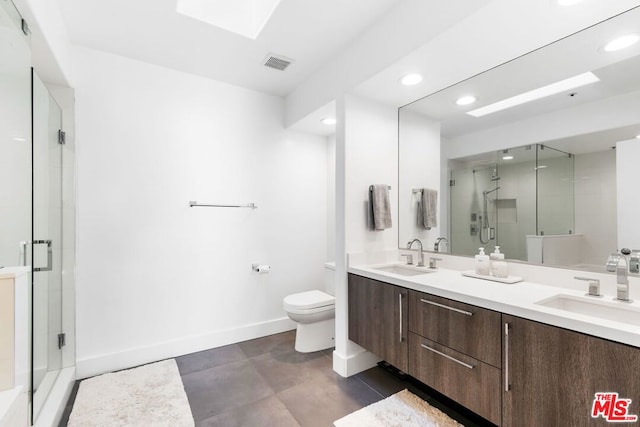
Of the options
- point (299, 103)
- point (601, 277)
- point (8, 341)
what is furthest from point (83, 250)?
point (601, 277)

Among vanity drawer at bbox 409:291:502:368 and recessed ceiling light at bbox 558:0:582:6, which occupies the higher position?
recessed ceiling light at bbox 558:0:582:6

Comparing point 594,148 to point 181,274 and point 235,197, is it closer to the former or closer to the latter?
point 235,197

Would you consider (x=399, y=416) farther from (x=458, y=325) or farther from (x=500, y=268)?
(x=500, y=268)

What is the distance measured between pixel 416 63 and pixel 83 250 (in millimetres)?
2760

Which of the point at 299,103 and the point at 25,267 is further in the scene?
the point at 299,103

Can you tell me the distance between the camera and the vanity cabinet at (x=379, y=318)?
1.88m

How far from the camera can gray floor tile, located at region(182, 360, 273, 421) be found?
1881 mm

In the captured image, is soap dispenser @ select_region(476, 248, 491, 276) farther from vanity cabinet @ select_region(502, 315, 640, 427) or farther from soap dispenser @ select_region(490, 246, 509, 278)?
vanity cabinet @ select_region(502, 315, 640, 427)

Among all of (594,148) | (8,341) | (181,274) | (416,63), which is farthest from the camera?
(181,274)

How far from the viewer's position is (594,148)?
5.38ft

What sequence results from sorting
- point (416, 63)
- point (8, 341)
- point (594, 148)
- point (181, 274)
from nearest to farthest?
point (8, 341) < point (594, 148) < point (416, 63) < point (181, 274)

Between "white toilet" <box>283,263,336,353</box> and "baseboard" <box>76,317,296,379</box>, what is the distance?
0.49 m

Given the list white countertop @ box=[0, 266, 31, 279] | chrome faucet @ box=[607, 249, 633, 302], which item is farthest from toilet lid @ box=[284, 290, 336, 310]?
chrome faucet @ box=[607, 249, 633, 302]

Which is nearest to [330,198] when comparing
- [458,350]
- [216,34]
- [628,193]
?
[216,34]
